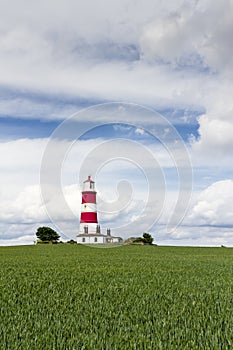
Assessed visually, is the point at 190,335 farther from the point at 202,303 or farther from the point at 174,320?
the point at 202,303

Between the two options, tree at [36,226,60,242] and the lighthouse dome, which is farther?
tree at [36,226,60,242]

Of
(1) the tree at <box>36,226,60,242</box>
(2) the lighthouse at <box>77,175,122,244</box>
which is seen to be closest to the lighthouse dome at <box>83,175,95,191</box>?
(2) the lighthouse at <box>77,175,122,244</box>

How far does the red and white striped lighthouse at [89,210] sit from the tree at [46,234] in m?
7.52

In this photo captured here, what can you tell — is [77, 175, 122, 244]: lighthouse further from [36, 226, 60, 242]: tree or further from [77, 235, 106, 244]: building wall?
[36, 226, 60, 242]: tree

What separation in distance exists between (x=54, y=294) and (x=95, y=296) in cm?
122

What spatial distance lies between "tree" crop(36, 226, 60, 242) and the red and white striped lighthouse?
7518 millimetres

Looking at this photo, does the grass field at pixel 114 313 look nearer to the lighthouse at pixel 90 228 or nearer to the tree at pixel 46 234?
the lighthouse at pixel 90 228

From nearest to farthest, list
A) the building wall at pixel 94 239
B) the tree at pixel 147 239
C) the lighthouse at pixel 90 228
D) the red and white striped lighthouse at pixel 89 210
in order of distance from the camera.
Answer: the building wall at pixel 94 239 → the lighthouse at pixel 90 228 → the red and white striped lighthouse at pixel 89 210 → the tree at pixel 147 239

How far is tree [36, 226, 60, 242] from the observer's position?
69188 millimetres

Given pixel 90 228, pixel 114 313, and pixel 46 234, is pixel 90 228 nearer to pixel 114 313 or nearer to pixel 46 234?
pixel 46 234

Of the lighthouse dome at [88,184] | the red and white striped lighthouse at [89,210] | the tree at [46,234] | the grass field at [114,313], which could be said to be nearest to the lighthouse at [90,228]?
the red and white striped lighthouse at [89,210]

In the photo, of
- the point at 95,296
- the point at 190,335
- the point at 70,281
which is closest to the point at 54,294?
the point at 95,296

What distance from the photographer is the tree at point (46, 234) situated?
227 feet

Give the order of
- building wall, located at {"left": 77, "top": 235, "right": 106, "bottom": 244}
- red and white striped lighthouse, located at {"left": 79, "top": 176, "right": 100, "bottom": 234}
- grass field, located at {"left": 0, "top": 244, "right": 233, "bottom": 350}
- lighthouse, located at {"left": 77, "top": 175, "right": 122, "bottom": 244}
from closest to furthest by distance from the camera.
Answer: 1. grass field, located at {"left": 0, "top": 244, "right": 233, "bottom": 350}
2. building wall, located at {"left": 77, "top": 235, "right": 106, "bottom": 244}
3. lighthouse, located at {"left": 77, "top": 175, "right": 122, "bottom": 244}
4. red and white striped lighthouse, located at {"left": 79, "top": 176, "right": 100, "bottom": 234}
